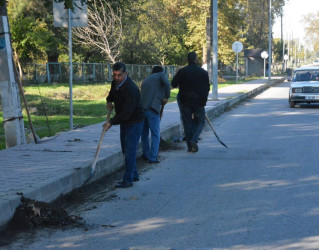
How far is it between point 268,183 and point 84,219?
3093 millimetres

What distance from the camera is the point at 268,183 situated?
776 cm

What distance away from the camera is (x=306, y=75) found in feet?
73.0

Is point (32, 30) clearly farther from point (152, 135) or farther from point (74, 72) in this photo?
point (152, 135)

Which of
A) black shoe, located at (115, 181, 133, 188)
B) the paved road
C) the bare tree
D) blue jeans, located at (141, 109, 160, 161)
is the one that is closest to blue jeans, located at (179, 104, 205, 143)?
the paved road

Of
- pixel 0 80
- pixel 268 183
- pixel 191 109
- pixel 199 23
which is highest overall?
pixel 199 23

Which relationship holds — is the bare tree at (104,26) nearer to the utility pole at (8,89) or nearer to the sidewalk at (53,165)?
the utility pole at (8,89)

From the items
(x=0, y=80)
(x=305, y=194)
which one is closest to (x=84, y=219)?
(x=305, y=194)

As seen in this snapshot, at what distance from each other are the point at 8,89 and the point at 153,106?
287 cm

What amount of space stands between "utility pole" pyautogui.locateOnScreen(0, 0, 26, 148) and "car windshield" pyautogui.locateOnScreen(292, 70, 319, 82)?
15.0 metres

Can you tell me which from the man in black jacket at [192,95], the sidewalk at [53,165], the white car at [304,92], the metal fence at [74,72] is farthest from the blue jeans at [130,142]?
the metal fence at [74,72]

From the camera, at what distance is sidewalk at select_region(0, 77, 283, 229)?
629cm

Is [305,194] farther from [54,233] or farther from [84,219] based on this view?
[54,233]

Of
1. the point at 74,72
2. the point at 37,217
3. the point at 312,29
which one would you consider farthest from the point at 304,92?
the point at 312,29

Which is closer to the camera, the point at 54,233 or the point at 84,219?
the point at 54,233
